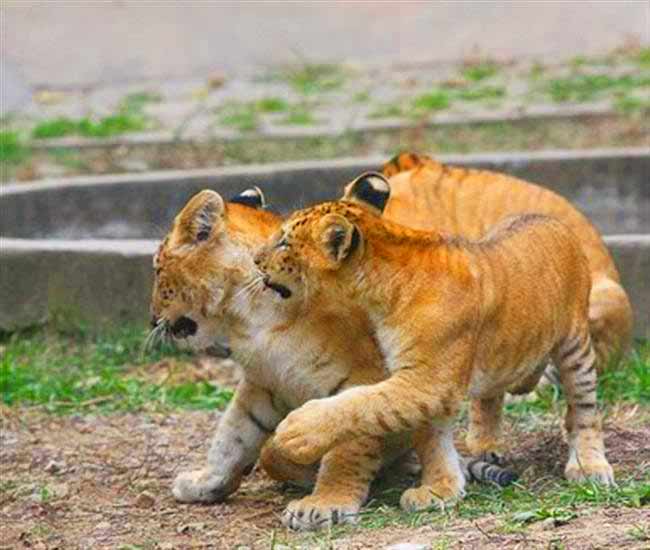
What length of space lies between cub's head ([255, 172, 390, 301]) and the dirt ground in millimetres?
770

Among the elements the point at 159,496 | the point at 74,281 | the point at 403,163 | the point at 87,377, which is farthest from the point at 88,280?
the point at 159,496

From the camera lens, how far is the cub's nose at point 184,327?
6.57 meters

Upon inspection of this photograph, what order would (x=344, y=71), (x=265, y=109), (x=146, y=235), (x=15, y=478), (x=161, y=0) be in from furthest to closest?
(x=161, y=0) < (x=344, y=71) < (x=265, y=109) < (x=146, y=235) < (x=15, y=478)

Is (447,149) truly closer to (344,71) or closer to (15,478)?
(344,71)

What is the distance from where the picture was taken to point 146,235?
32.6 ft

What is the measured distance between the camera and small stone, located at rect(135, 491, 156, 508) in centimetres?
668

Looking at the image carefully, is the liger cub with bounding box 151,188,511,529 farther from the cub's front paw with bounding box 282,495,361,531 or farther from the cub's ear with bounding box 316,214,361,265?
the cub's ear with bounding box 316,214,361,265

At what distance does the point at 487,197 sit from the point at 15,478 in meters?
2.51

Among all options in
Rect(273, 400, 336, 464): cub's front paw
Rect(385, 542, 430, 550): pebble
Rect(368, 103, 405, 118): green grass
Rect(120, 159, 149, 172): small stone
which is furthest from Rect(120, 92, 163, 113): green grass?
Rect(385, 542, 430, 550): pebble

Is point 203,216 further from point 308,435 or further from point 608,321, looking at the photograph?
point 608,321

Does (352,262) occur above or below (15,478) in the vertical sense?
above

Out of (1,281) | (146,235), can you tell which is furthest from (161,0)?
(1,281)

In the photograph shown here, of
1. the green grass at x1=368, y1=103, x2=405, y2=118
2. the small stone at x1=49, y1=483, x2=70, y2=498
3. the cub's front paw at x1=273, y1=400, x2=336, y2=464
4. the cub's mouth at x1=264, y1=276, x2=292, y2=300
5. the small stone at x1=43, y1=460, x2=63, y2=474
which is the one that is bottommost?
the small stone at x1=43, y1=460, x2=63, y2=474

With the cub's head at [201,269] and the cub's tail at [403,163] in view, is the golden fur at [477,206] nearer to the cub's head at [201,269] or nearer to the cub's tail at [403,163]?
the cub's tail at [403,163]
